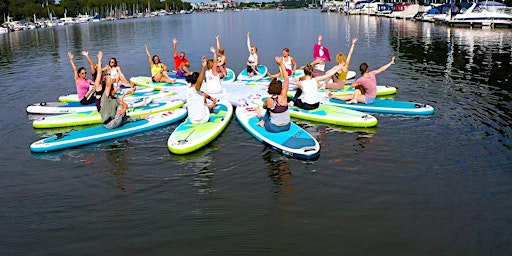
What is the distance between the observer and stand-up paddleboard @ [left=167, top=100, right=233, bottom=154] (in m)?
13.3

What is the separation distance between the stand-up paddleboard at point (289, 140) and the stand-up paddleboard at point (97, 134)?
3.09 metres

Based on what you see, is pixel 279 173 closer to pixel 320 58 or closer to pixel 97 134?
pixel 97 134

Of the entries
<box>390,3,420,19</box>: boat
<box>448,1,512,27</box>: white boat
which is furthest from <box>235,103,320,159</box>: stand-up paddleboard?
<box>390,3,420,19</box>: boat

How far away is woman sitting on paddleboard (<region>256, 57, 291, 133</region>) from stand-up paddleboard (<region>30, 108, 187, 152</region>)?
4.32 meters

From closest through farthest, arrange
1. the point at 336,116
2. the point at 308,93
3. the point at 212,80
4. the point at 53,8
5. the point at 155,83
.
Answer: the point at 336,116 < the point at 308,93 < the point at 212,80 < the point at 155,83 < the point at 53,8

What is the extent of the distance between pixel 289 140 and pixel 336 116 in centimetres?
333

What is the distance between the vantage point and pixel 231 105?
17.6 metres

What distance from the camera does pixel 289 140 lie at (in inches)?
522

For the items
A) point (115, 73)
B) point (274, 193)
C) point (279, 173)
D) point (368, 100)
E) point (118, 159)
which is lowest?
point (274, 193)

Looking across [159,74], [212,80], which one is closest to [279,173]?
[212,80]

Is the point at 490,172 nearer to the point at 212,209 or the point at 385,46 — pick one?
the point at 212,209

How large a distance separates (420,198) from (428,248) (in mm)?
2166

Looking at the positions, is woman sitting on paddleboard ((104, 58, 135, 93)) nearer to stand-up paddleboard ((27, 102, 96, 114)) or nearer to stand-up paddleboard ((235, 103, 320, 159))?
stand-up paddleboard ((27, 102, 96, 114))

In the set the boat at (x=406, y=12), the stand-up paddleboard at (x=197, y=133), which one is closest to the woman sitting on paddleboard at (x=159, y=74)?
the stand-up paddleboard at (x=197, y=133)
